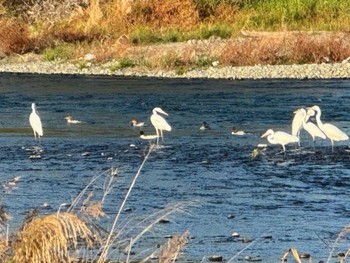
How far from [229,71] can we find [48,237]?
935 inches

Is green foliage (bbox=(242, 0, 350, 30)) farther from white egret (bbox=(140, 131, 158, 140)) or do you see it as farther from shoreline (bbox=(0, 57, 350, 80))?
white egret (bbox=(140, 131, 158, 140))

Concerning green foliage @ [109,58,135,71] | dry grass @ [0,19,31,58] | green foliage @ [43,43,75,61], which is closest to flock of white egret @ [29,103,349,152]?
green foliage @ [109,58,135,71]

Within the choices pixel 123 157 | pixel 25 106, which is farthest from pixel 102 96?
pixel 123 157

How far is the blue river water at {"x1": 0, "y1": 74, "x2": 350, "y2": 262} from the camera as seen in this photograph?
9.62 metres

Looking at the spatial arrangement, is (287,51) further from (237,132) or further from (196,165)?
(196,165)

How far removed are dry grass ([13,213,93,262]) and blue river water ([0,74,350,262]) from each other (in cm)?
69

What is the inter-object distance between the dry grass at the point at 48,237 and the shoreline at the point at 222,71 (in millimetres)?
22346

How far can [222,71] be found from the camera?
28.3 m

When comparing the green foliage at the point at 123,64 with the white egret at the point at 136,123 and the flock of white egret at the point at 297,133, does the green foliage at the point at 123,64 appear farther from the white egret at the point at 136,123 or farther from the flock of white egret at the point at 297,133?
the flock of white egret at the point at 297,133

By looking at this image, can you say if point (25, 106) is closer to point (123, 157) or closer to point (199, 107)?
point (199, 107)

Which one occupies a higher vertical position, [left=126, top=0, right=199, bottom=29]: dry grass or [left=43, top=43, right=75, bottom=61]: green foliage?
[left=126, top=0, right=199, bottom=29]: dry grass

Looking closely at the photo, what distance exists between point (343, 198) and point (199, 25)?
23936 mm

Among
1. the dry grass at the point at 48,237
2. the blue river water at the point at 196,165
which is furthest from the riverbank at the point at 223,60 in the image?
the dry grass at the point at 48,237

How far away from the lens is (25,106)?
22391 millimetres
